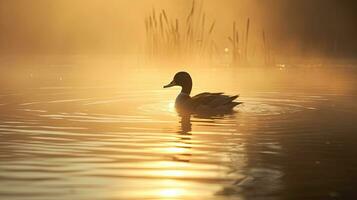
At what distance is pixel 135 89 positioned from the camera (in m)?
24.5

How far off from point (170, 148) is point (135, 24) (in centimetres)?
6224

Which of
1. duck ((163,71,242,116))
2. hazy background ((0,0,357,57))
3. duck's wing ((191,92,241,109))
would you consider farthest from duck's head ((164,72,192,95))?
hazy background ((0,0,357,57))

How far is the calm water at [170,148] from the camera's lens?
8.28 meters

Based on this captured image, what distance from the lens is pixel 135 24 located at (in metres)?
72.8

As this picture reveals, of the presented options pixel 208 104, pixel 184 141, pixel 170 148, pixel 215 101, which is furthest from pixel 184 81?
pixel 170 148

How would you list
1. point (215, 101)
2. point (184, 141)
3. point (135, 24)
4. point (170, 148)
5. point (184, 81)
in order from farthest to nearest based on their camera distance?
point (135, 24) < point (184, 81) < point (215, 101) < point (184, 141) < point (170, 148)

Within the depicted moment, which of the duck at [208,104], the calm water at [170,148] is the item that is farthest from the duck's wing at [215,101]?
the calm water at [170,148]

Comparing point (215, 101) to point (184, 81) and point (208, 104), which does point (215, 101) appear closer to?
point (208, 104)

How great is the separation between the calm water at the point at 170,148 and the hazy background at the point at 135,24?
27.4 m

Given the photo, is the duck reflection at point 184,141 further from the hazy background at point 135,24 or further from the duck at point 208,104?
the hazy background at point 135,24

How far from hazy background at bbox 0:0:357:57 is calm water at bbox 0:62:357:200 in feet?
89.9

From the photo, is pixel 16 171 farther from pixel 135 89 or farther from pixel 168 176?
pixel 135 89

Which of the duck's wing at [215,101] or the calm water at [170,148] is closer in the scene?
the calm water at [170,148]

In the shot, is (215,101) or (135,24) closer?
(215,101)
